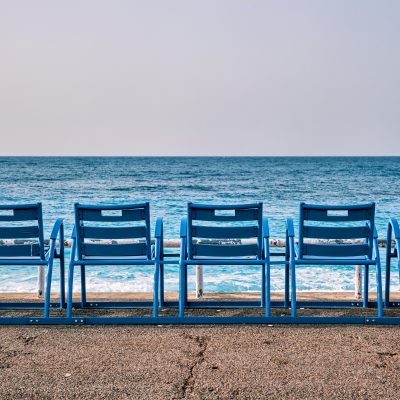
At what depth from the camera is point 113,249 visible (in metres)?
5.53

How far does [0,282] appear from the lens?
11.2 meters

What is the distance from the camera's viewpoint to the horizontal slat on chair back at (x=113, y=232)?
5.45m

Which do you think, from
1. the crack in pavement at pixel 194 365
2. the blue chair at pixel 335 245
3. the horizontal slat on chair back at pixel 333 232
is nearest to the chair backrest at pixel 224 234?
the blue chair at pixel 335 245

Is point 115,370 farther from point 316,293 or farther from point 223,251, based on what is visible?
point 316,293

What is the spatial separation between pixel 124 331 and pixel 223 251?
120 cm

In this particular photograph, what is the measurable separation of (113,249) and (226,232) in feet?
3.59

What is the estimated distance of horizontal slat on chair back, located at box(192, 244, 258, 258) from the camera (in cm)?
549

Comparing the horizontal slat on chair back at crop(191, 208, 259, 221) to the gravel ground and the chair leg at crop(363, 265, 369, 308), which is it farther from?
the chair leg at crop(363, 265, 369, 308)

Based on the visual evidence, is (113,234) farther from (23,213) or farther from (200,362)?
(200,362)

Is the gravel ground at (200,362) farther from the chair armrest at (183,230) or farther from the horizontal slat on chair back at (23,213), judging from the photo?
the horizontal slat on chair back at (23,213)

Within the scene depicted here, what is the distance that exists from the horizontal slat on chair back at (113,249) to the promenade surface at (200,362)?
0.73 meters

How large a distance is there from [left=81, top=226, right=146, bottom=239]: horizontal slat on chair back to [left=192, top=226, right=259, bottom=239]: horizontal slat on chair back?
21.0 inches

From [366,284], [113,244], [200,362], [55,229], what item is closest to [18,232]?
[55,229]

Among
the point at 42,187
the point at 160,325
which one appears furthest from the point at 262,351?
the point at 42,187
